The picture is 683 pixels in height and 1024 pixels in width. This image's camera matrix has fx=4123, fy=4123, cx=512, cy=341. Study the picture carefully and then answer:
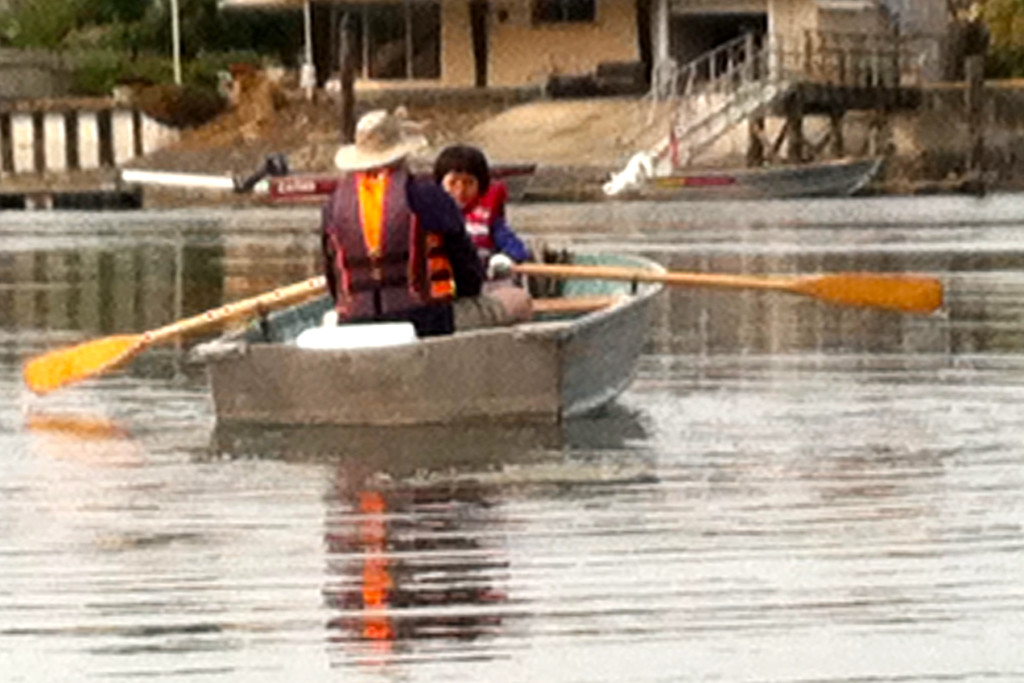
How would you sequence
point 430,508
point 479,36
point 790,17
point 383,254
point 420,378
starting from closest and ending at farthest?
point 430,508, point 383,254, point 420,378, point 790,17, point 479,36

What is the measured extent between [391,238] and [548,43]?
6231 cm

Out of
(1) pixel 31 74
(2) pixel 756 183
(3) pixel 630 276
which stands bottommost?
(2) pixel 756 183

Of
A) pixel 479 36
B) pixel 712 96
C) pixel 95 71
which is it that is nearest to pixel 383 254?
pixel 712 96

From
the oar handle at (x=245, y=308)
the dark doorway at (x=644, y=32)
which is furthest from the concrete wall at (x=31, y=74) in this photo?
the oar handle at (x=245, y=308)

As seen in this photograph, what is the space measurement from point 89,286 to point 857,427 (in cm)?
1837

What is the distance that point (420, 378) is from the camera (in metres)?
18.9

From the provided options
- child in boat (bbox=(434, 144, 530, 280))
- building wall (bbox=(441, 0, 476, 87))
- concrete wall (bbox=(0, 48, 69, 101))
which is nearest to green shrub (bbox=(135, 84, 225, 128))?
building wall (bbox=(441, 0, 476, 87))

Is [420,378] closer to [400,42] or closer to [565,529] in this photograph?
[565,529]

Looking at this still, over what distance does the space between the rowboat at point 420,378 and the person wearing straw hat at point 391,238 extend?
27 cm

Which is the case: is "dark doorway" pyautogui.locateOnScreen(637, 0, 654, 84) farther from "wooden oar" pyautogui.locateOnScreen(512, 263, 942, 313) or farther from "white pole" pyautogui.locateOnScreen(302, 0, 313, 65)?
"wooden oar" pyautogui.locateOnScreen(512, 263, 942, 313)

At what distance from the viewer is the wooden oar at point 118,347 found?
20.9 metres

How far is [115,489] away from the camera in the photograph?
17.0 metres

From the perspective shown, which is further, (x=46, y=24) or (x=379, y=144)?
(x=46, y=24)

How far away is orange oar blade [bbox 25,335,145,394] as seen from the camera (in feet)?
69.7
